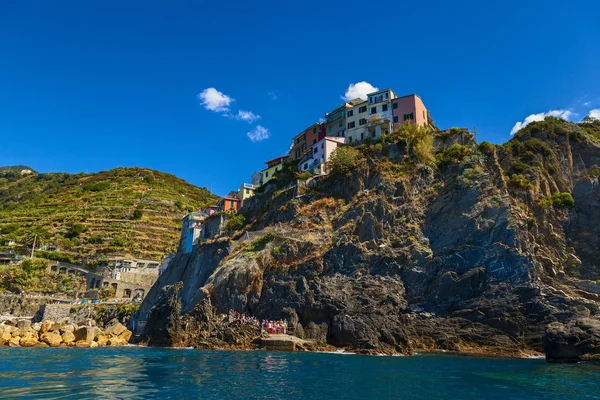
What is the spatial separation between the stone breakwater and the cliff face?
4.90 metres

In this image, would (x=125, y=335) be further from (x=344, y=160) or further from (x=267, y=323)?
(x=344, y=160)

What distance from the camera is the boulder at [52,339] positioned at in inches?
1670

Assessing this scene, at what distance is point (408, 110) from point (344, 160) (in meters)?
11.3

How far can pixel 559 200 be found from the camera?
4944cm

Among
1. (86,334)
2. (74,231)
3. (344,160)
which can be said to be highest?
(344,160)

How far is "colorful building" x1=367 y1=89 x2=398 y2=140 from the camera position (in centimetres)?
5603

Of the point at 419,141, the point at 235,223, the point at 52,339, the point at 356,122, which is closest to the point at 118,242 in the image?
the point at 235,223

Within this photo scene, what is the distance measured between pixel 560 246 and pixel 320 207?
24.6 m

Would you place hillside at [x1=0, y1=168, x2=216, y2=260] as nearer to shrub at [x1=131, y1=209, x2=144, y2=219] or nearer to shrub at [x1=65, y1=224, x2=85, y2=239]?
shrub at [x1=131, y1=209, x2=144, y2=219]

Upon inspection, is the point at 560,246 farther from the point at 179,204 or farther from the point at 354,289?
the point at 179,204

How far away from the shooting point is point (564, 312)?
3781 cm

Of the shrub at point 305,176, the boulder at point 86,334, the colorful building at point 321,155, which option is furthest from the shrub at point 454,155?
the boulder at point 86,334

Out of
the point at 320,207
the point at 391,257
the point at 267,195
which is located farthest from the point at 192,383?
the point at 267,195

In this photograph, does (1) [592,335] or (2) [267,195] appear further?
(2) [267,195]
